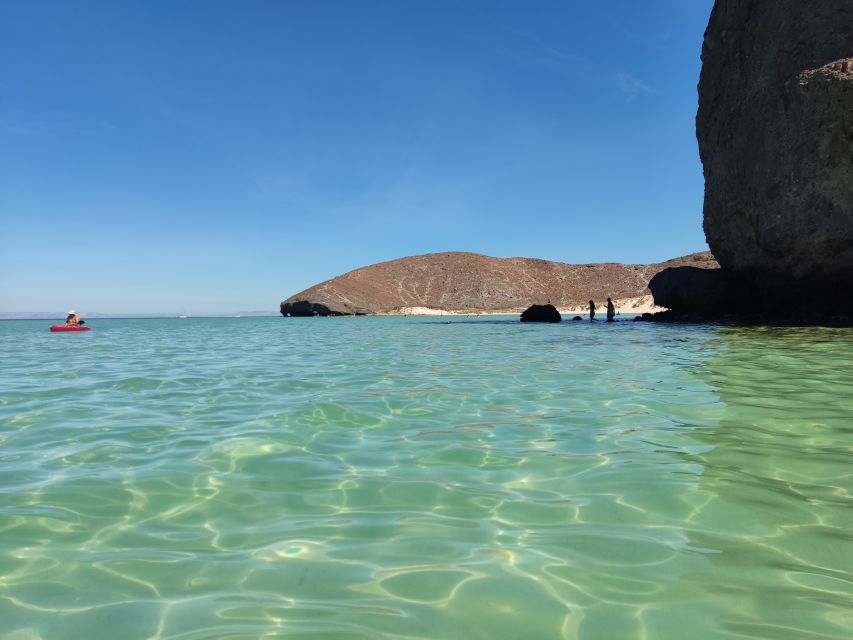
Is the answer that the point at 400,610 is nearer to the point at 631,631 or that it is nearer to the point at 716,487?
the point at 631,631

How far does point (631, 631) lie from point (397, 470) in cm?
243

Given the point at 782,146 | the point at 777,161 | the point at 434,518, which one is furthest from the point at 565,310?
the point at 434,518

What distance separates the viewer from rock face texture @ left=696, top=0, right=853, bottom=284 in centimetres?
1980

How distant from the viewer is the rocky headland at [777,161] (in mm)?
19891

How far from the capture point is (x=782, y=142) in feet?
72.8

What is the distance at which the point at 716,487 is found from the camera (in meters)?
3.76

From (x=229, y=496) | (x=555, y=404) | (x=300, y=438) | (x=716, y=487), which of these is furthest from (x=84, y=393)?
(x=716, y=487)

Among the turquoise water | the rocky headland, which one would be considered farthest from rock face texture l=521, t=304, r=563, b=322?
Answer: the turquoise water

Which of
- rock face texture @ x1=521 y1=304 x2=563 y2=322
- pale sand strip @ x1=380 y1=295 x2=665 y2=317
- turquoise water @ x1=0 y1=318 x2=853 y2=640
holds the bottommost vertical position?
turquoise water @ x1=0 y1=318 x2=853 y2=640

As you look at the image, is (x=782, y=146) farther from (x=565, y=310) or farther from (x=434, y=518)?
(x=565, y=310)

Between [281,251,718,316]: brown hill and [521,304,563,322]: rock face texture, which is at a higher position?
[281,251,718,316]: brown hill

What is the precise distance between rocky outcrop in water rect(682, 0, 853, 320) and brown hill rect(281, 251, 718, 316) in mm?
69993

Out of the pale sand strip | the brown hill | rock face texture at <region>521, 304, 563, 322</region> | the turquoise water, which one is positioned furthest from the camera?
the brown hill

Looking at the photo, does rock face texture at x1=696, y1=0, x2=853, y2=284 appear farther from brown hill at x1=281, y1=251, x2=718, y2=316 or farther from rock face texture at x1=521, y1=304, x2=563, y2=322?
brown hill at x1=281, y1=251, x2=718, y2=316
